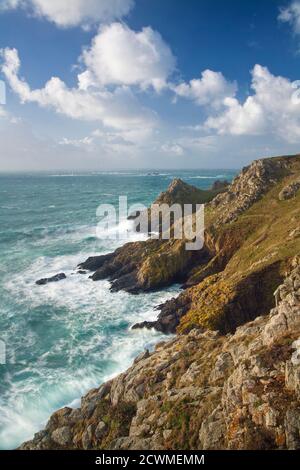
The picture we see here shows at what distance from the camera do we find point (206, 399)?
16516 mm

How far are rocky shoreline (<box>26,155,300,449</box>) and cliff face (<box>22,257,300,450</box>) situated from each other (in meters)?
0.05

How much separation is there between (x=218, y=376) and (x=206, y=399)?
71.5 inches

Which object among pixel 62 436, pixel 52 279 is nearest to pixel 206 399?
pixel 62 436

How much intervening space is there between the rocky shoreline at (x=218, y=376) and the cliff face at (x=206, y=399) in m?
0.05

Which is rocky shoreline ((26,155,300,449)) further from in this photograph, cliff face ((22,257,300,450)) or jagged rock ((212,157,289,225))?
jagged rock ((212,157,289,225))

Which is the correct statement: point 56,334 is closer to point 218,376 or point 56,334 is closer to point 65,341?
point 65,341

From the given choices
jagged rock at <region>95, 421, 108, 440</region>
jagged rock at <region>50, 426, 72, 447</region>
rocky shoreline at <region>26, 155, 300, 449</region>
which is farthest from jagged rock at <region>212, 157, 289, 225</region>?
jagged rock at <region>50, 426, 72, 447</region>

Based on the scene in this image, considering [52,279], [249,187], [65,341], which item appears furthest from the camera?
[249,187]

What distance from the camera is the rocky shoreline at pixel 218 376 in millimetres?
13719

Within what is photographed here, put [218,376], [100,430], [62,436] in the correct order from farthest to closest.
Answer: [62,436] < [100,430] < [218,376]

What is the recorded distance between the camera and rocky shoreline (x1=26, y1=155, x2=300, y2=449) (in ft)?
45.0

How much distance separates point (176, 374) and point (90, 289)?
31.9m

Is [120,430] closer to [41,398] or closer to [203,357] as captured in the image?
[203,357]

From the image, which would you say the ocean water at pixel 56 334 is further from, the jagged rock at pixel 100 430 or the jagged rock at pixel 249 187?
the jagged rock at pixel 249 187
